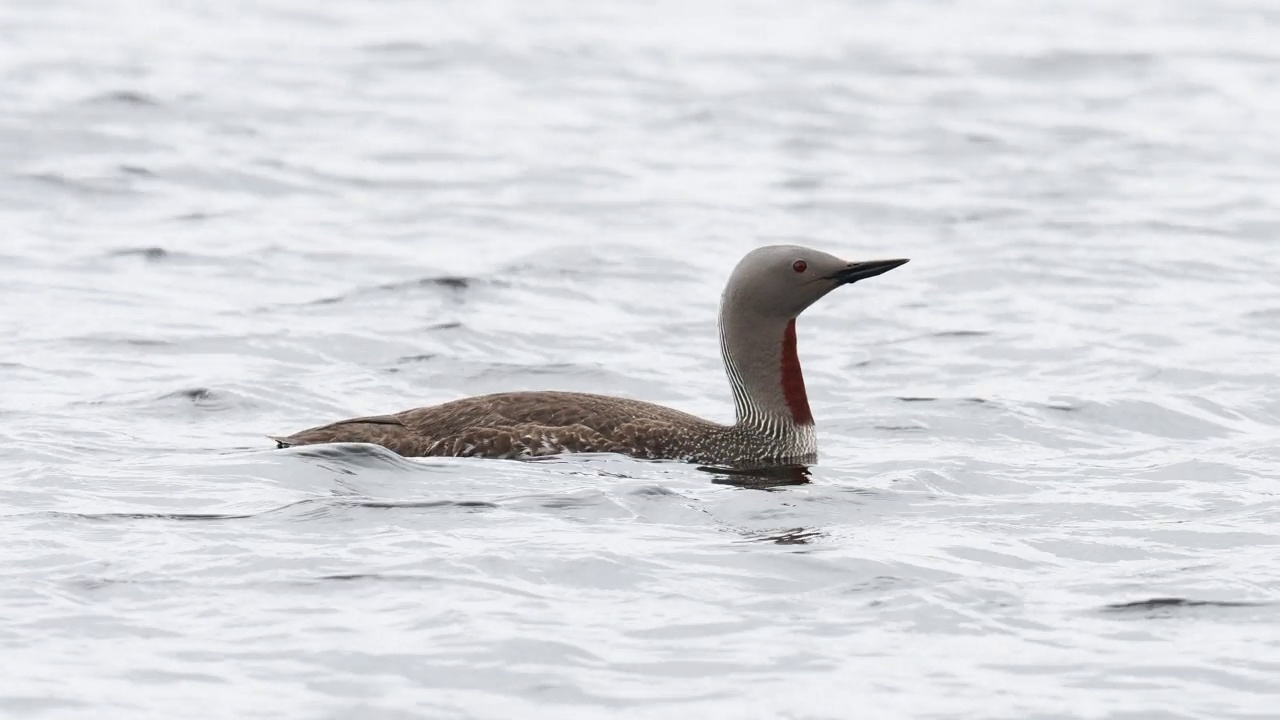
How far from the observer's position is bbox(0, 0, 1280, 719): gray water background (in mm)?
7121

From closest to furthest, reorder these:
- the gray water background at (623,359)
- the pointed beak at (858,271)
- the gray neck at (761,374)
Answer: the gray water background at (623,359) → the pointed beak at (858,271) → the gray neck at (761,374)

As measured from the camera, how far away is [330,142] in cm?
2088

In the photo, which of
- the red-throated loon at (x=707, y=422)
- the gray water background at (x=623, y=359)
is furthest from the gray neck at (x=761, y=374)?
the gray water background at (x=623, y=359)

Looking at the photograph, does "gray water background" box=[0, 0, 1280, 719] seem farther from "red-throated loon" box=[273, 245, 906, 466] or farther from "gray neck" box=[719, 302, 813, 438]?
"gray neck" box=[719, 302, 813, 438]

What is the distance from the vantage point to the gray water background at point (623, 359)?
7.12 meters

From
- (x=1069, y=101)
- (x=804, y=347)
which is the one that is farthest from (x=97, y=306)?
(x=1069, y=101)

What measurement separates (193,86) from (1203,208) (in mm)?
10937

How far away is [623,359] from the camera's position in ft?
43.6

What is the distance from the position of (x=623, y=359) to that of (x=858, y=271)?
3.26 meters

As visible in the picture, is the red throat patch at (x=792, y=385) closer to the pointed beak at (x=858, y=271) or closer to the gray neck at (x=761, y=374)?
the gray neck at (x=761, y=374)

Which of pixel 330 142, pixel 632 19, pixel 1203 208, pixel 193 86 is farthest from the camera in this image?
pixel 632 19

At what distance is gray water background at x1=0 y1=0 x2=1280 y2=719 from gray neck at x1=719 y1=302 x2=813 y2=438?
0.36m

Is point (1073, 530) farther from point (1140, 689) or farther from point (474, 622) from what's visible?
point (474, 622)

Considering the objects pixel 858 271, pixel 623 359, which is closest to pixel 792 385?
pixel 858 271
